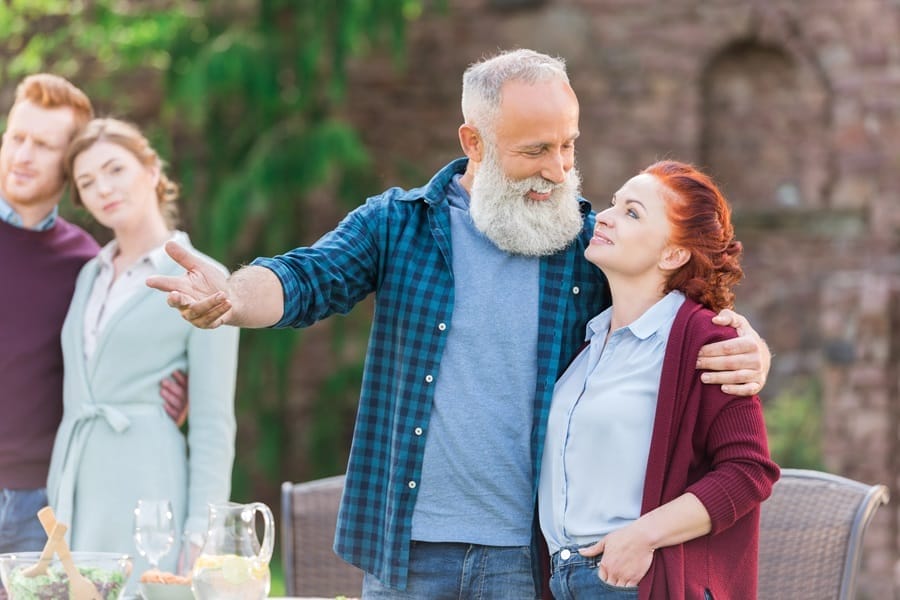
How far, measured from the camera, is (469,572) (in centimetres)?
247

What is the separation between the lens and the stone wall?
319 inches

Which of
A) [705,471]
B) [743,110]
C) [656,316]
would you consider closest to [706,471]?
[705,471]

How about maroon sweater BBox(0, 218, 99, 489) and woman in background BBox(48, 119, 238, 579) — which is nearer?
woman in background BBox(48, 119, 238, 579)

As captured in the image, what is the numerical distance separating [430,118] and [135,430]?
6120 millimetres

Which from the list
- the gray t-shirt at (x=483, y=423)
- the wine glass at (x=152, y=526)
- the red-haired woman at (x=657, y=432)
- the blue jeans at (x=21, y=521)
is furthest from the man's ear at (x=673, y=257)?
the blue jeans at (x=21, y=521)

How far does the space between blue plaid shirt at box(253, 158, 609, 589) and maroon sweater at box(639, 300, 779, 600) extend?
26 centimetres

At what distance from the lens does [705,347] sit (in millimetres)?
2373

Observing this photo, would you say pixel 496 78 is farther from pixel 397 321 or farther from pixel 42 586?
pixel 42 586

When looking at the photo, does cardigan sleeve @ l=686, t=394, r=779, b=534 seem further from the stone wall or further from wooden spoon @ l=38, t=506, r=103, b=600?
the stone wall

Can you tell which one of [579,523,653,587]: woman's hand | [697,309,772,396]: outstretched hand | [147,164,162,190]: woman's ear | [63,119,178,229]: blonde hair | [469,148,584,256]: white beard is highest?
[63,119,178,229]: blonde hair

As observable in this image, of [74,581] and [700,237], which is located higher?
[700,237]

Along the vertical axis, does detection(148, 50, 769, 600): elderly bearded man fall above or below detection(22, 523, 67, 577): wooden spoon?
above

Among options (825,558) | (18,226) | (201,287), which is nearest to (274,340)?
(18,226)

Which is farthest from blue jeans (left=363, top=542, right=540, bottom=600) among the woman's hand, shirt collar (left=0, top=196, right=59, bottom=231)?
shirt collar (left=0, top=196, right=59, bottom=231)
